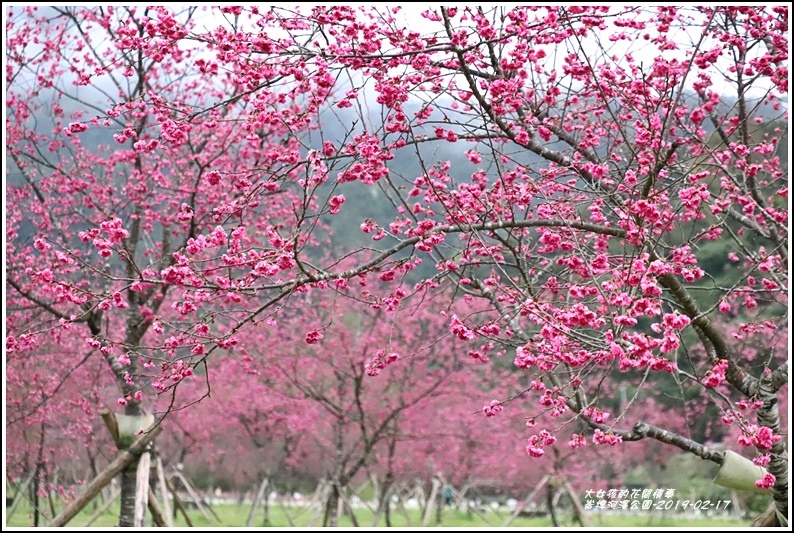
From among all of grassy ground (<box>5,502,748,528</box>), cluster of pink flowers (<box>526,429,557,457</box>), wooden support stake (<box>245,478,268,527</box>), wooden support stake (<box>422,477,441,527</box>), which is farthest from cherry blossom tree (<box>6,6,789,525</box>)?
grassy ground (<box>5,502,748,528</box>)

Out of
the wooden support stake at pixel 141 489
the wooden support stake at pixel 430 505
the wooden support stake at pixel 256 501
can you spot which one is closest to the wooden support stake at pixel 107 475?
the wooden support stake at pixel 141 489

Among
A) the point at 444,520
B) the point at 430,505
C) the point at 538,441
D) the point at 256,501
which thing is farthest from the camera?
the point at 444,520

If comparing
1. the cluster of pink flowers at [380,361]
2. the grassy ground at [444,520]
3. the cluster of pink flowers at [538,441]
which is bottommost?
the grassy ground at [444,520]

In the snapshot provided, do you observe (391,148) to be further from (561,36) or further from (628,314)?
(628,314)

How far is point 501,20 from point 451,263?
1.42 meters

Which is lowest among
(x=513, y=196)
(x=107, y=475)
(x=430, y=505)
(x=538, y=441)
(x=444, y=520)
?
(x=444, y=520)

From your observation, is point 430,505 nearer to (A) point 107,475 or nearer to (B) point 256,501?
(B) point 256,501

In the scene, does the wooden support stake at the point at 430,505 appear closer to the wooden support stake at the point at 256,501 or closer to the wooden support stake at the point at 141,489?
the wooden support stake at the point at 256,501

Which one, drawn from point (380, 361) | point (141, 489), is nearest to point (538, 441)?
point (380, 361)

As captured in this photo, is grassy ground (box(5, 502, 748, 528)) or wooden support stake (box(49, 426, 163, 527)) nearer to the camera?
wooden support stake (box(49, 426, 163, 527))

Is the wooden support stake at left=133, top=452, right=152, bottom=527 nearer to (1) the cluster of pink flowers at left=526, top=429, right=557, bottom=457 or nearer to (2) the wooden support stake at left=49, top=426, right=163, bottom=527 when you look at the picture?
(2) the wooden support stake at left=49, top=426, right=163, bottom=527

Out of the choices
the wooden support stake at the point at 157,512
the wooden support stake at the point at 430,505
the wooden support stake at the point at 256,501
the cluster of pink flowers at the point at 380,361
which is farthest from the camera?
the wooden support stake at the point at 430,505

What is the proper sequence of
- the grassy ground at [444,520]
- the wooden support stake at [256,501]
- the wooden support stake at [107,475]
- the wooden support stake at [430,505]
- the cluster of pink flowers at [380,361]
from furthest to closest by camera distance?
the grassy ground at [444,520], the wooden support stake at [430,505], the wooden support stake at [256,501], the wooden support stake at [107,475], the cluster of pink flowers at [380,361]

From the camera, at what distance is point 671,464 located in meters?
18.6
